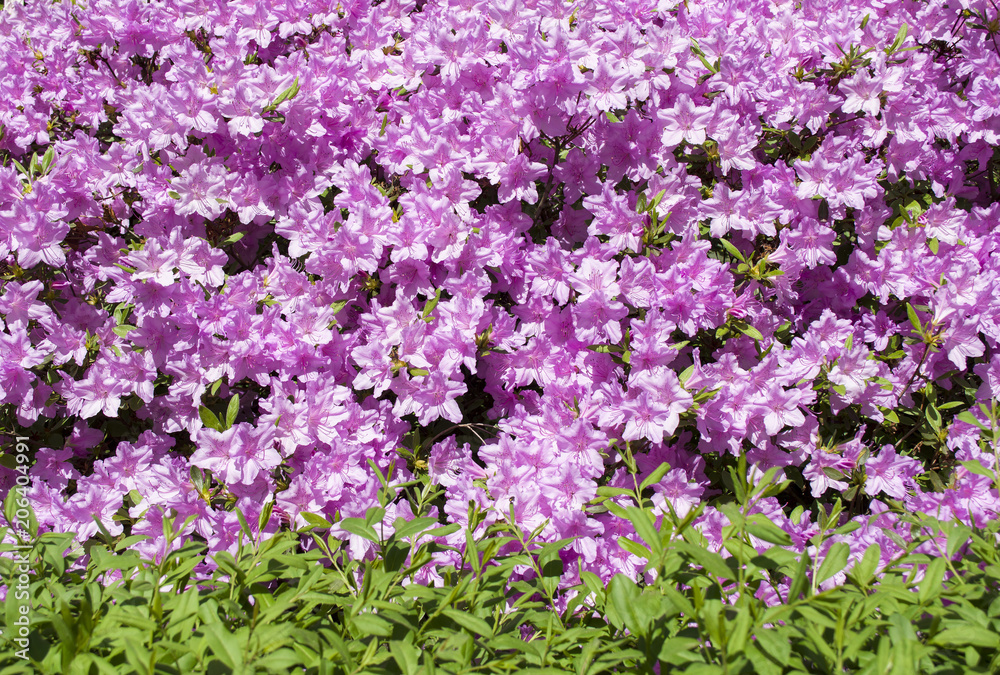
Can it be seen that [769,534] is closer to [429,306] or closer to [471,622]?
[471,622]

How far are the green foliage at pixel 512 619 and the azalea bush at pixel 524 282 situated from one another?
2.14ft

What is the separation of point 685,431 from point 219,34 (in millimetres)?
2682

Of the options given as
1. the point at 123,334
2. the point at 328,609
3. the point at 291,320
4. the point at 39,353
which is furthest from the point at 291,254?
the point at 328,609

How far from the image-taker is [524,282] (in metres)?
2.69

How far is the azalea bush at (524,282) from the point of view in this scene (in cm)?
235

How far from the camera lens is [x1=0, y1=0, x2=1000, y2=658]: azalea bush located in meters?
2.35

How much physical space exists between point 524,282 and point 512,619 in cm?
147

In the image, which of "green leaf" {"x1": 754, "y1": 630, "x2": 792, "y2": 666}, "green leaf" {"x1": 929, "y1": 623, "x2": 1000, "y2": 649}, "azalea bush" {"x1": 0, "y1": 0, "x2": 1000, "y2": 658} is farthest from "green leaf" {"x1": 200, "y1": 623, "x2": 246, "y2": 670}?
"green leaf" {"x1": 929, "y1": 623, "x2": 1000, "y2": 649}

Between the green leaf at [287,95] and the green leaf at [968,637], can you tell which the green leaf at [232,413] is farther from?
the green leaf at [968,637]

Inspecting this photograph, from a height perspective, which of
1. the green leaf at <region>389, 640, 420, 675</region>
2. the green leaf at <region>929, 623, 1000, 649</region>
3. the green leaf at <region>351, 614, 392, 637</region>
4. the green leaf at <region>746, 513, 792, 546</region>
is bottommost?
the green leaf at <region>351, 614, 392, 637</region>

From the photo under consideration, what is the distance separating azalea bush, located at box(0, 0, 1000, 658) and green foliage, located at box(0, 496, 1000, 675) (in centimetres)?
65

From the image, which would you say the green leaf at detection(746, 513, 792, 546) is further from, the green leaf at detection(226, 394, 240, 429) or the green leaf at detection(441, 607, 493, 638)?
the green leaf at detection(226, 394, 240, 429)

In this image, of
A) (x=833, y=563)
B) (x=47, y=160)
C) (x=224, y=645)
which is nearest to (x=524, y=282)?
(x=833, y=563)
